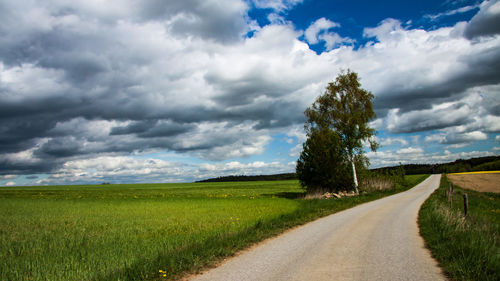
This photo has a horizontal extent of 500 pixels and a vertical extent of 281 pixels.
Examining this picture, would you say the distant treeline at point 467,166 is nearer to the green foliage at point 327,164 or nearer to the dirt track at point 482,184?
the dirt track at point 482,184

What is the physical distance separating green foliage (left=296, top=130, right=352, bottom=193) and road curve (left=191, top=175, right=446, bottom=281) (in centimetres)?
2313

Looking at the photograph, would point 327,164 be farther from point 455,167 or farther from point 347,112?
point 455,167

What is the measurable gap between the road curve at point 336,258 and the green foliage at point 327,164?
23.1m

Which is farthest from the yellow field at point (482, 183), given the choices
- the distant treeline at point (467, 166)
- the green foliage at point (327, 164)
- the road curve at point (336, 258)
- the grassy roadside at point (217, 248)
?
the grassy roadside at point (217, 248)

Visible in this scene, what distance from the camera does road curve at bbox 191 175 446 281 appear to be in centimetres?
613

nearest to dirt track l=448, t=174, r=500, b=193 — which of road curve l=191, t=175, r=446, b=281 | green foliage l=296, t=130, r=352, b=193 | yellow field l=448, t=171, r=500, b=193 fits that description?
yellow field l=448, t=171, r=500, b=193

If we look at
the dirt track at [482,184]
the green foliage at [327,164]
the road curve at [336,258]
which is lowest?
the dirt track at [482,184]

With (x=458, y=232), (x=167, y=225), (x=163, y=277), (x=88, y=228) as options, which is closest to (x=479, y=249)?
(x=458, y=232)

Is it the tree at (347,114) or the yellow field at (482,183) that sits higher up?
the tree at (347,114)

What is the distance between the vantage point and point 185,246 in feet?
28.0

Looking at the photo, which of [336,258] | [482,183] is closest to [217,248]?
[336,258]

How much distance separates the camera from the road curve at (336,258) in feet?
20.1

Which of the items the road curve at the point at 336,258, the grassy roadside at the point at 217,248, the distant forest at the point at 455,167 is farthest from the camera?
the distant forest at the point at 455,167

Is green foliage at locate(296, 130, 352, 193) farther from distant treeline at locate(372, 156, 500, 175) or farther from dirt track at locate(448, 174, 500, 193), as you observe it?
dirt track at locate(448, 174, 500, 193)
